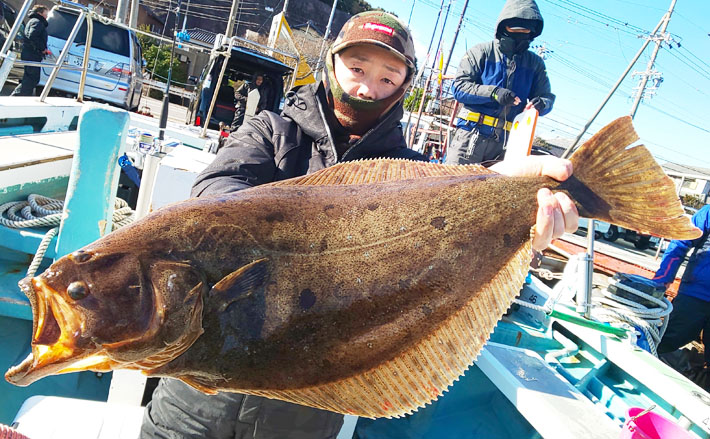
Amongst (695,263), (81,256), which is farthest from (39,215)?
(695,263)

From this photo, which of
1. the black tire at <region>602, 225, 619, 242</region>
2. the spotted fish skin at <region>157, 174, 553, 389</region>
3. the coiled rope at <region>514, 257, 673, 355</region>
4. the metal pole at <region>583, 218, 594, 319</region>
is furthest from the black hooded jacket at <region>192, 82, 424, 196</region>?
the black tire at <region>602, 225, 619, 242</region>

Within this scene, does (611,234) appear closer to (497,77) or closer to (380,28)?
(497,77)

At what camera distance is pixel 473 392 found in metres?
3.66

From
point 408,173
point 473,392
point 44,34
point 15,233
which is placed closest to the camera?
point 408,173

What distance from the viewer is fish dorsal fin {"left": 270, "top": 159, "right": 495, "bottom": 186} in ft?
5.34

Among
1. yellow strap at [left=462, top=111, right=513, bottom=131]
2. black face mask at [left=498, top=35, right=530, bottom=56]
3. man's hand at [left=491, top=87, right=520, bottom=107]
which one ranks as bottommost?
yellow strap at [left=462, top=111, right=513, bottom=131]

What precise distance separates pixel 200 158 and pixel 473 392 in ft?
10.7

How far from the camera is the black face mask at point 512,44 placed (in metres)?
5.68

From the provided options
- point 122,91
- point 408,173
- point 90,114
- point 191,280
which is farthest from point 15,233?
point 122,91

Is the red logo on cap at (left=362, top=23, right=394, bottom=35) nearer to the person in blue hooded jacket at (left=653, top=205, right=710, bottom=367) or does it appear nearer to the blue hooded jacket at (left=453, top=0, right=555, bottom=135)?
the blue hooded jacket at (left=453, top=0, right=555, bottom=135)

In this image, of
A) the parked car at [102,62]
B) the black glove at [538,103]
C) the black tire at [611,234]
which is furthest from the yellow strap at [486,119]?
the black tire at [611,234]

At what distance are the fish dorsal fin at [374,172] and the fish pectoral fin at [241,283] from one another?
36cm

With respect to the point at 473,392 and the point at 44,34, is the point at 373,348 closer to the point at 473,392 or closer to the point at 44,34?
the point at 473,392

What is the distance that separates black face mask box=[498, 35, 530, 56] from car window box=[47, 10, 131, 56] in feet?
30.1
